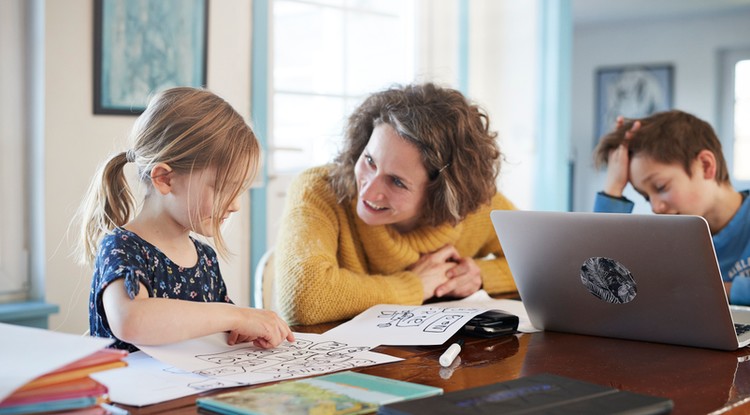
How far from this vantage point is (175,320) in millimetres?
1133


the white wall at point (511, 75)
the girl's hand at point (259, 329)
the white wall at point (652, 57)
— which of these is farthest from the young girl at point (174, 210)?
the white wall at point (652, 57)

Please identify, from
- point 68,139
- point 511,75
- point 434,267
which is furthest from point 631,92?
point 434,267

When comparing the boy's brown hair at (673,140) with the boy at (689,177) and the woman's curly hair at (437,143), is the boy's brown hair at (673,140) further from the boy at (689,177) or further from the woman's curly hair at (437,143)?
the woman's curly hair at (437,143)

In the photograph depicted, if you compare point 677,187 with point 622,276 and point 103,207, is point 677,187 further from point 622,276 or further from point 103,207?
point 103,207

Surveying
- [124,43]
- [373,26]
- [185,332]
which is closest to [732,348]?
[185,332]

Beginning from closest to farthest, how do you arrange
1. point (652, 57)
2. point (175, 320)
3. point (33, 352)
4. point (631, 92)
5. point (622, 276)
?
point (33, 352) < point (175, 320) < point (622, 276) < point (652, 57) < point (631, 92)

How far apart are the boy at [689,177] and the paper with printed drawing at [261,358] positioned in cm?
105

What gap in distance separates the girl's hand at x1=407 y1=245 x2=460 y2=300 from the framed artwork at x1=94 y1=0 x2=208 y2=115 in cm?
132

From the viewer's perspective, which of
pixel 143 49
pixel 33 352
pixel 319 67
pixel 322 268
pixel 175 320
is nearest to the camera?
pixel 33 352

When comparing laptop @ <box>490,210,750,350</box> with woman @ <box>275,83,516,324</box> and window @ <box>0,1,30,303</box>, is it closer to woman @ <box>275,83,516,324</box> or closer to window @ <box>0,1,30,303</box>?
woman @ <box>275,83,516,324</box>

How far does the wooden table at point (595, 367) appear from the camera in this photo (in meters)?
0.99

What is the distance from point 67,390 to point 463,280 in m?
1.17

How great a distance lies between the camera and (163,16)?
2861 mm

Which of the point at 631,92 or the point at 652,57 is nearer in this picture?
the point at 652,57
